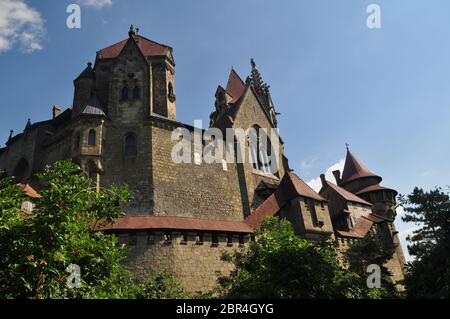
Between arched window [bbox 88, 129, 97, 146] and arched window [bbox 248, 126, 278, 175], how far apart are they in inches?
522

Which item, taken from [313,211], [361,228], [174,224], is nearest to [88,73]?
[174,224]

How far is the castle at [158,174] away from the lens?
70.8 ft

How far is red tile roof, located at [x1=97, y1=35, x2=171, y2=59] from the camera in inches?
1196

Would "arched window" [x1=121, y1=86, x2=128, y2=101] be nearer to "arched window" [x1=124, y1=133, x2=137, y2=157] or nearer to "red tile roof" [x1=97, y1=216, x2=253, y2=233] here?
"arched window" [x1=124, y1=133, x2=137, y2=157]

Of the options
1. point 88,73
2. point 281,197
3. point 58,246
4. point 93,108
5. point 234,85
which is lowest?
point 58,246

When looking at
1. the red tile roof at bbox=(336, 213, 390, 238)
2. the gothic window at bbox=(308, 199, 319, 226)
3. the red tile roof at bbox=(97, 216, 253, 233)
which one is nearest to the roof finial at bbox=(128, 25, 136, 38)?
the red tile roof at bbox=(97, 216, 253, 233)

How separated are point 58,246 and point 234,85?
38.4 metres

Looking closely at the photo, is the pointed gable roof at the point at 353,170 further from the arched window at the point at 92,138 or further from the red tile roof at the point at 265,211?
the arched window at the point at 92,138

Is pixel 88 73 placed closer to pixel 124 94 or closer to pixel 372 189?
pixel 124 94

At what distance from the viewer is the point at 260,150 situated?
34.5 meters
